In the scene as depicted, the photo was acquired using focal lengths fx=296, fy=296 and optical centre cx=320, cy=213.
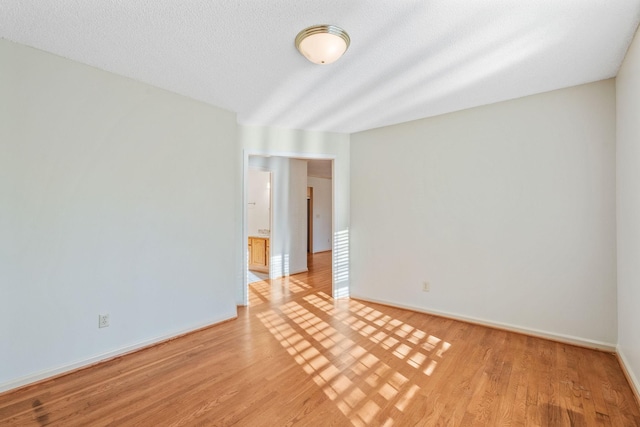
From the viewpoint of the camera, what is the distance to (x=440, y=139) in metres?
3.63

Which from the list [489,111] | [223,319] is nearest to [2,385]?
[223,319]

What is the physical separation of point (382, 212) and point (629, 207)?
2402mm

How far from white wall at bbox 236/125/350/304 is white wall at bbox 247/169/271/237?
7.97 ft

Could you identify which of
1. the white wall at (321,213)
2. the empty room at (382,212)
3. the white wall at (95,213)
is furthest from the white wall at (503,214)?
the white wall at (321,213)

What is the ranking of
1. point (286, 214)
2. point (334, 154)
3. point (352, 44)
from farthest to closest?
point (286, 214) → point (334, 154) → point (352, 44)

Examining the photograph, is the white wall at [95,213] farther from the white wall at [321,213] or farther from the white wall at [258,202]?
the white wall at [321,213]

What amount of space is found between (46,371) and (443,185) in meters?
4.14

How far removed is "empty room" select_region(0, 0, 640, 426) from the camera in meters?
1.91

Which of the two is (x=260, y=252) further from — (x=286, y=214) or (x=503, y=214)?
(x=503, y=214)

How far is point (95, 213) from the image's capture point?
99.1 inches

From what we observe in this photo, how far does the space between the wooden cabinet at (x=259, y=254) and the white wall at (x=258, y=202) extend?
0.33 meters

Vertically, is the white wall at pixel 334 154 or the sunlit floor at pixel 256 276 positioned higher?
the white wall at pixel 334 154

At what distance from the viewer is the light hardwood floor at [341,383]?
185cm

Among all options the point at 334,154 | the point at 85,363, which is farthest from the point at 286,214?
the point at 85,363
